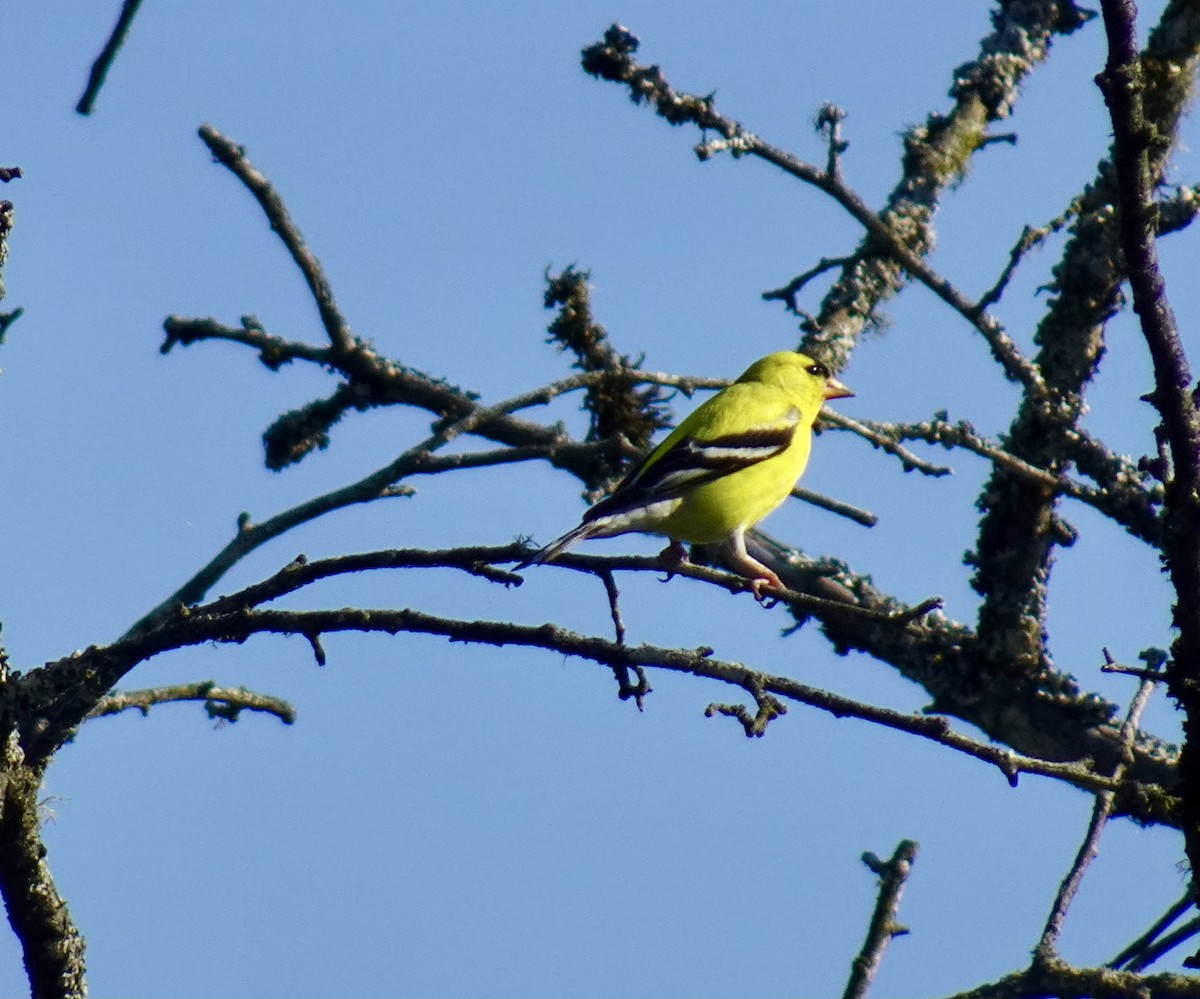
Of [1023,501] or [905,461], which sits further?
[1023,501]

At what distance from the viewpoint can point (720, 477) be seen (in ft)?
20.2

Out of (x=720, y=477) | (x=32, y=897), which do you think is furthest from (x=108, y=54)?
(x=720, y=477)

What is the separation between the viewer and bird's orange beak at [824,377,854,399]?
25.6 ft

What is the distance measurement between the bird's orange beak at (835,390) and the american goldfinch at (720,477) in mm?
261

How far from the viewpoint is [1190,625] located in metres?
3.09

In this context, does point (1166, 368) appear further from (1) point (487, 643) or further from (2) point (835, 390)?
(2) point (835, 390)

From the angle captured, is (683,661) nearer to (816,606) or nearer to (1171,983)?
(816,606)

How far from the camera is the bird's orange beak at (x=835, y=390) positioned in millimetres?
7812

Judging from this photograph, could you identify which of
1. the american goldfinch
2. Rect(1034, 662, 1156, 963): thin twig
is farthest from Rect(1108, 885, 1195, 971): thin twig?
the american goldfinch

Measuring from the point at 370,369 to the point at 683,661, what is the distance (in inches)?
150

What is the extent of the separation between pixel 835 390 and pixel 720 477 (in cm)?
194

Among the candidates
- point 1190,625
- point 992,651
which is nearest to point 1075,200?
point 992,651

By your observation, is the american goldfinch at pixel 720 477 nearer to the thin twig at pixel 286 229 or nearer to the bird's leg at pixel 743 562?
the bird's leg at pixel 743 562

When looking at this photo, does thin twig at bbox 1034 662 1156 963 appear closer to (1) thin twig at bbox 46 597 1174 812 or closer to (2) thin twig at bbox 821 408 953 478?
(1) thin twig at bbox 46 597 1174 812
